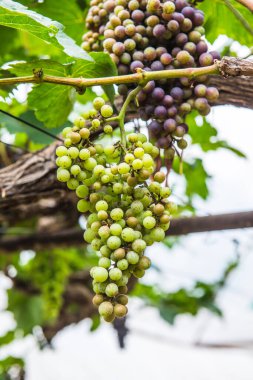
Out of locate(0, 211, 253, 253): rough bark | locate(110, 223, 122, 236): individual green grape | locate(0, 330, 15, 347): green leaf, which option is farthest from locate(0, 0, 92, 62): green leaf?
locate(0, 330, 15, 347): green leaf

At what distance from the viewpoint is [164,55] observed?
0.77 m

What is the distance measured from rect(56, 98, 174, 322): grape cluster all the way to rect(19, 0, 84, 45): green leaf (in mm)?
451

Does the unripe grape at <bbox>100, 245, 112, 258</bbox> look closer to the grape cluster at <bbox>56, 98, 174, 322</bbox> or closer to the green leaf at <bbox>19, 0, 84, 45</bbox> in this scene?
the grape cluster at <bbox>56, 98, 174, 322</bbox>

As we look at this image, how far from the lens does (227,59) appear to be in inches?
26.8

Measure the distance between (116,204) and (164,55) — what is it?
0.81ft

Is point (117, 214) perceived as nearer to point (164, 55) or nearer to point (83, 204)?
point (83, 204)

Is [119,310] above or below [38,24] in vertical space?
below

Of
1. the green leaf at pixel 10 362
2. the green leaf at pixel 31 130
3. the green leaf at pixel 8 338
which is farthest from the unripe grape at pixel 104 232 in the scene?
the green leaf at pixel 8 338

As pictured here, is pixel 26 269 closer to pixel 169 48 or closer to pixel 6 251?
pixel 6 251

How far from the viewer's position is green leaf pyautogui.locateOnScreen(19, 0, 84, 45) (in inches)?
41.7

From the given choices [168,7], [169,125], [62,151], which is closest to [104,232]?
[62,151]

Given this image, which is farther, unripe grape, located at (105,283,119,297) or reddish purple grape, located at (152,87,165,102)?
reddish purple grape, located at (152,87,165,102)

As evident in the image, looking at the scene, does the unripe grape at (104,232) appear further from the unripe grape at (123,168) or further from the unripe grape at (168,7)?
the unripe grape at (168,7)

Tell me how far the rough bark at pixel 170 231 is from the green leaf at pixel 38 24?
26.4 inches
